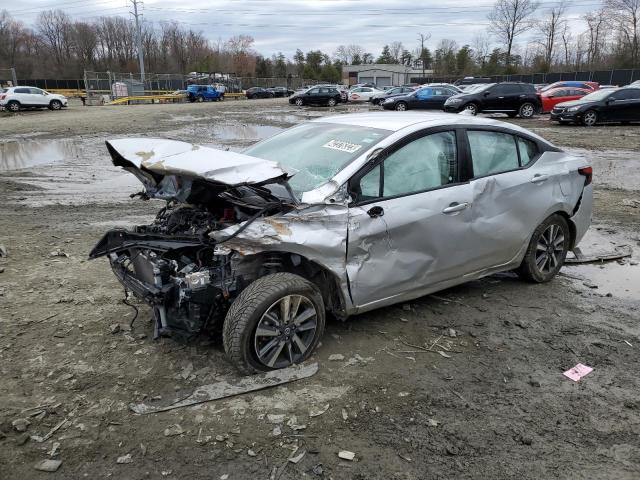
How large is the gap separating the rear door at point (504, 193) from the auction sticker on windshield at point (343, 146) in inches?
43.1

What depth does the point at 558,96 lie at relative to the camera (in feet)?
87.4

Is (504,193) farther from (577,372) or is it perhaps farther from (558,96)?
(558,96)

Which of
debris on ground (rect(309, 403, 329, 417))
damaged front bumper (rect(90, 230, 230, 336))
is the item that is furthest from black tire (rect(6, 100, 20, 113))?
debris on ground (rect(309, 403, 329, 417))

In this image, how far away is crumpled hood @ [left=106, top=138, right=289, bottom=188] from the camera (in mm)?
3471

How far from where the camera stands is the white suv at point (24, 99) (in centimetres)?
3228

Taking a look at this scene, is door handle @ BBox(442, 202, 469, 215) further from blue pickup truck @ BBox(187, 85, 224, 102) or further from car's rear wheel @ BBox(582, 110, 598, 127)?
blue pickup truck @ BBox(187, 85, 224, 102)

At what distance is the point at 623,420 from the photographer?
3.21m

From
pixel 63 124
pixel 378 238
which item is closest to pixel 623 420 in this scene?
pixel 378 238

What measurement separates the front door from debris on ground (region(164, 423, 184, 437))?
4.90 feet

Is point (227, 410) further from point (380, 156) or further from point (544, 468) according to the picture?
point (380, 156)

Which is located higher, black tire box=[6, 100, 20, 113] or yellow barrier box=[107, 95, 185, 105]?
yellow barrier box=[107, 95, 185, 105]

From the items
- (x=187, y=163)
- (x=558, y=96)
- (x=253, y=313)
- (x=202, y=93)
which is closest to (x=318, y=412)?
(x=253, y=313)

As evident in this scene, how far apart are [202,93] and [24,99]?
61.5ft

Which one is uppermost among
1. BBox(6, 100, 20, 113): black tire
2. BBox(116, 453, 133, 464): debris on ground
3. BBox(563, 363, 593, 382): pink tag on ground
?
BBox(6, 100, 20, 113): black tire
